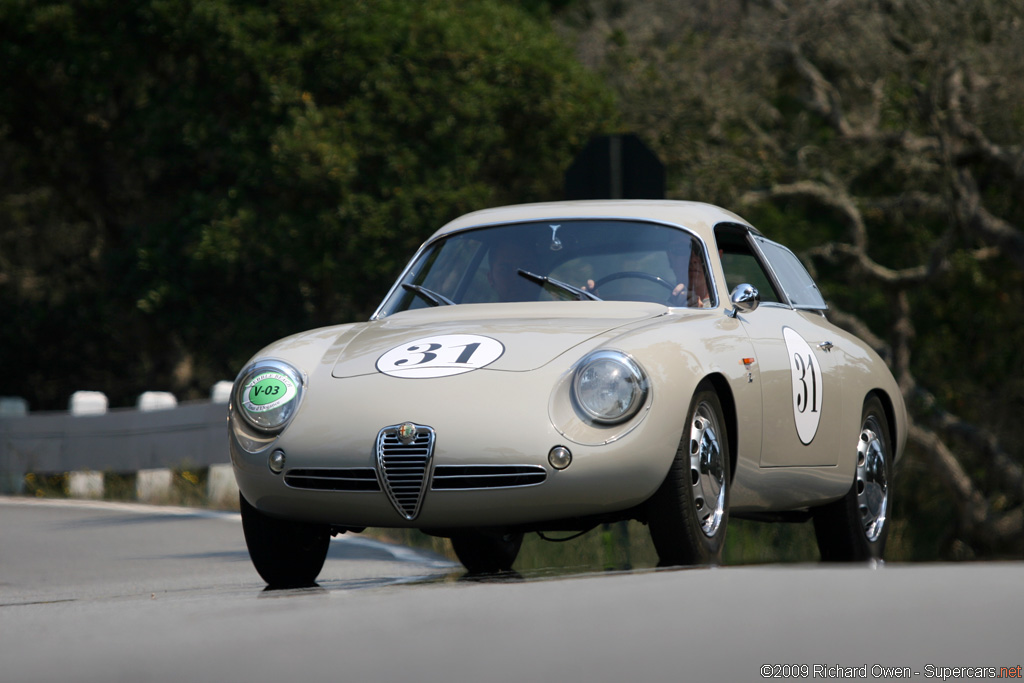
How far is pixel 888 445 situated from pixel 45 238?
2504 cm

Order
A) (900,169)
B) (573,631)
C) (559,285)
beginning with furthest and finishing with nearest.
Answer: (900,169) < (559,285) < (573,631)

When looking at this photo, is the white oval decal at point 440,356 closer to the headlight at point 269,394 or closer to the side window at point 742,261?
the headlight at point 269,394

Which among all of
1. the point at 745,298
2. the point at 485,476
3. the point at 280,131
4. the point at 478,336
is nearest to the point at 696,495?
the point at 485,476

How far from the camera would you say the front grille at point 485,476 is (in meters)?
5.41

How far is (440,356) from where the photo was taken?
18.9 ft

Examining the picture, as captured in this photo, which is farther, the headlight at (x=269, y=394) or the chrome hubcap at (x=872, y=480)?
the chrome hubcap at (x=872, y=480)

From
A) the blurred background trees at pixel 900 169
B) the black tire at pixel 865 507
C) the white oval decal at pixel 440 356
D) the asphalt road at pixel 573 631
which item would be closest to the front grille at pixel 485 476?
the white oval decal at pixel 440 356

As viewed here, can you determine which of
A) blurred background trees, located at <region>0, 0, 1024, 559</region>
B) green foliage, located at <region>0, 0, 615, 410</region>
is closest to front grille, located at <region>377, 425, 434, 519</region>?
blurred background trees, located at <region>0, 0, 1024, 559</region>

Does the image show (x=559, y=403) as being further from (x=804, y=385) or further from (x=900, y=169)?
(x=900, y=169)

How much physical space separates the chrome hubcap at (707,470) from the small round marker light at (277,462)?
1583mm

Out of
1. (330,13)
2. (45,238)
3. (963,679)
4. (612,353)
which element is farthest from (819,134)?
(963,679)

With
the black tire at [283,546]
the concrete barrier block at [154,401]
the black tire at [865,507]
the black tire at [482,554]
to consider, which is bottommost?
the concrete barrier block at [154,401]

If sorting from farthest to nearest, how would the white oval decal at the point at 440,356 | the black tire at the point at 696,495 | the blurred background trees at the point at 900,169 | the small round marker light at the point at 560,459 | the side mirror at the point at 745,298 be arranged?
the blurred background trees at the point at 900,169
the side mirror at the point at 745,298
the white oval decal at the point at 440,356
the black tire at the point at 696,495
the small round marker light at the point at 560,459

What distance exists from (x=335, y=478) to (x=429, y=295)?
1.65 m
